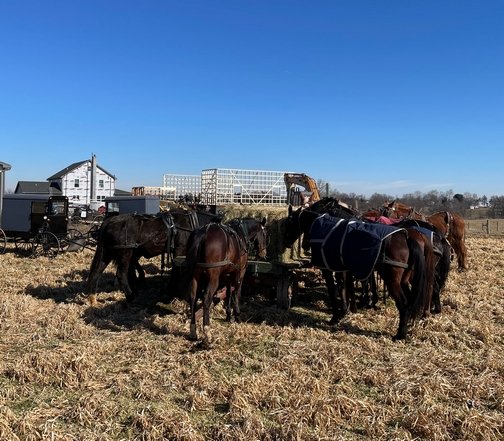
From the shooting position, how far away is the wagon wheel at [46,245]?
13117 mm

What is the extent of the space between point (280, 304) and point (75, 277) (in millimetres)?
5643

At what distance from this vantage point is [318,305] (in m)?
7.96

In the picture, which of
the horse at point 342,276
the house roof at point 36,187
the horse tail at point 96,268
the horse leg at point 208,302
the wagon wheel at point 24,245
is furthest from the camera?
the house roof at point 36,187

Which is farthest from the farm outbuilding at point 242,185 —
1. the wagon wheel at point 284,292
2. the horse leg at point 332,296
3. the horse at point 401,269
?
the horse at point 401,269

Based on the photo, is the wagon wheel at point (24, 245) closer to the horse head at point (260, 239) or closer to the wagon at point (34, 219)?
the wagon at point (34, 219)

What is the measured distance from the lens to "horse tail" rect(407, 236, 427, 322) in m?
5.82

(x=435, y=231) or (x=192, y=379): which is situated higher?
(x=435, y=231)

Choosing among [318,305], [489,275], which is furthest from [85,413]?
[489,275]

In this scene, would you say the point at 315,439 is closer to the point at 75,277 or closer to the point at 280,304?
the point at 280,304

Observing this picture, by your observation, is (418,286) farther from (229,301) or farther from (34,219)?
(34,219)

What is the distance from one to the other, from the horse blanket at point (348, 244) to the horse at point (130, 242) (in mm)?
3196

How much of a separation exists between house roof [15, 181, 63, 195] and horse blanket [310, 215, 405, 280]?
2132 inches

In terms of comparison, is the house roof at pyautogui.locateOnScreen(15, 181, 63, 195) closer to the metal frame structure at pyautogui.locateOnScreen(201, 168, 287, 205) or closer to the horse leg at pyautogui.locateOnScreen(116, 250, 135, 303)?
the metal frame structure at pyautogui.locateOnScreen(201, 168, 287, 205)

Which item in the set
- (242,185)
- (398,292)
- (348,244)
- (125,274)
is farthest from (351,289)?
(242,185)
